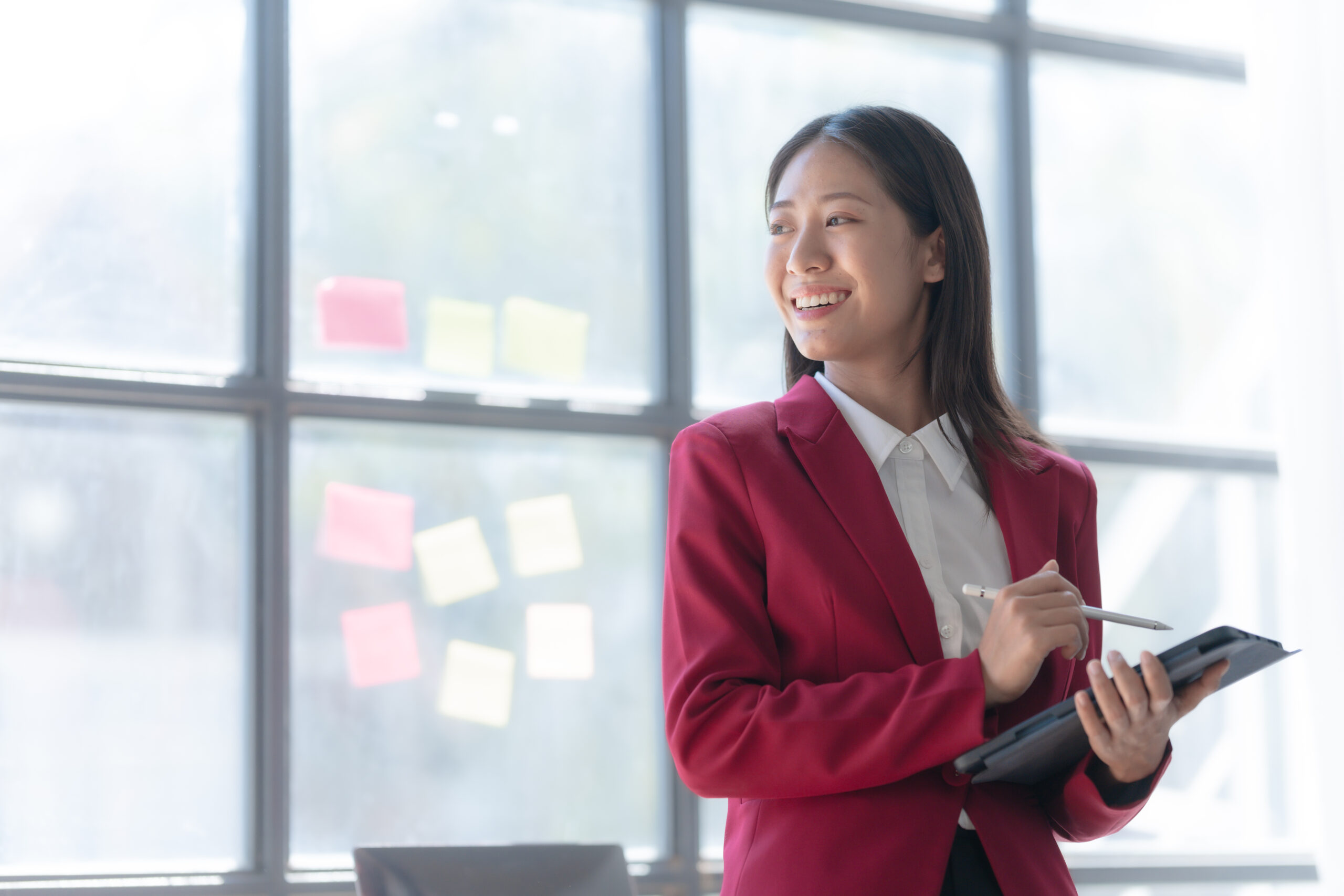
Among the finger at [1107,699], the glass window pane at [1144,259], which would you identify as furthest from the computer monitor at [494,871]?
the glass window pane at [1144,259]

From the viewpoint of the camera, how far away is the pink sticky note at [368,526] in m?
3.09

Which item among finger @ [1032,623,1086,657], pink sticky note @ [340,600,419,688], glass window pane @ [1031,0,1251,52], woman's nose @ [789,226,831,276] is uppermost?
glass window pane @ [1031,0,1251,52]

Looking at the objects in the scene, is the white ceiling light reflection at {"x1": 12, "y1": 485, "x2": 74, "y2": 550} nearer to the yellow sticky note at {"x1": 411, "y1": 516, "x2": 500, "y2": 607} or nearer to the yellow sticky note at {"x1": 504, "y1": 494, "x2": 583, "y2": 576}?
the yellow sticky note at {"x1": 411, "y1": 516, "x2": 500, "y2": 607}

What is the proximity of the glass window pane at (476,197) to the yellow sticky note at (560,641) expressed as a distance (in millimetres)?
557

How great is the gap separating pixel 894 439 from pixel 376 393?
2.04 m

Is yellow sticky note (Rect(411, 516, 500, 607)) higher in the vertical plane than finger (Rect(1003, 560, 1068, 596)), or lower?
lower

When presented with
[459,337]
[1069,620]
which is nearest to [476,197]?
[459,337]

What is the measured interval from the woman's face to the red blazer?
0.24 feet

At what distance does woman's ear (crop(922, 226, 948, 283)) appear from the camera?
1.38m

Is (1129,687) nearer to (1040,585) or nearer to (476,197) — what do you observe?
(1040,585)

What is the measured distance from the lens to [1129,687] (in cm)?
108

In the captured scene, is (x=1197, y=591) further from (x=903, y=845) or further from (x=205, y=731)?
(x=903, y=845)

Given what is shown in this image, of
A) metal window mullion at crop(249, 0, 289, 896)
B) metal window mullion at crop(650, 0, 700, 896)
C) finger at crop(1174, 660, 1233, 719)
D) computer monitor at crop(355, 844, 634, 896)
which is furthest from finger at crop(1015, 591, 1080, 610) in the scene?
metal window mullion at crop(650, 0, 700, 896)

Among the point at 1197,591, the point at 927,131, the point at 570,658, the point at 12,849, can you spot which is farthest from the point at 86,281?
the point at 1197,591
